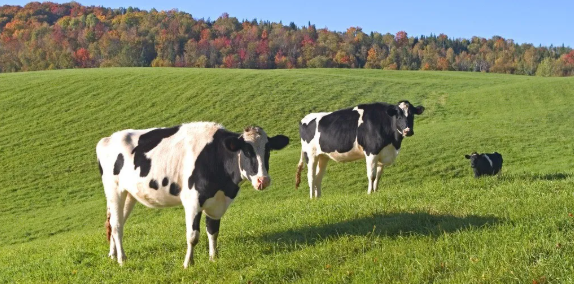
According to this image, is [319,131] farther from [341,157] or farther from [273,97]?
[273,97]

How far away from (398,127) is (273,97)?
33.5m

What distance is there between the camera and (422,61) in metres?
128

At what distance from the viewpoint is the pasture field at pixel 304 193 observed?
254 inches

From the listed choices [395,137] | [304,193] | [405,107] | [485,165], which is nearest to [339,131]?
[395,137]

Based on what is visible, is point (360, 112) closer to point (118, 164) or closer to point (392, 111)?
point (392, 111)

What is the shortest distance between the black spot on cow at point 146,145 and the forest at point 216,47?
318ft

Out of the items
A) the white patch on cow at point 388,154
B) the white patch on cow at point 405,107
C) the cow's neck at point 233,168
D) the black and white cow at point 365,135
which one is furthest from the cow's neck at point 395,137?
the cow's neck at point 233,168

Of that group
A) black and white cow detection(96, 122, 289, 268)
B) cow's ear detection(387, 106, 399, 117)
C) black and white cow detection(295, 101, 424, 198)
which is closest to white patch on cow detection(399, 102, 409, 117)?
black and white cow detection(295, 101, 424, 198)

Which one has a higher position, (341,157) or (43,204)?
(341,157)

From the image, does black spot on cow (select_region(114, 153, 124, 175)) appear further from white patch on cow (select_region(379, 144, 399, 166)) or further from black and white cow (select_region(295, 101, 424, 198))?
white patch on cow (select_region(379, 144, 399, 166))

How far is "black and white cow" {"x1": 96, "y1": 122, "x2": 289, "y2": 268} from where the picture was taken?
302 inches

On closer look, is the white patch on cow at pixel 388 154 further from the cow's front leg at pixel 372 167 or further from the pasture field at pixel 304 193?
the pasture field at pixel 304 193

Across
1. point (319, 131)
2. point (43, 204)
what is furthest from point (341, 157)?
point (43, 204)

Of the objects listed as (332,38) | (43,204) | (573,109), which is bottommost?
(43,204)
